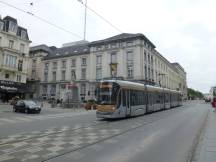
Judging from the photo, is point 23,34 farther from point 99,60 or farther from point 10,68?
point 99,60

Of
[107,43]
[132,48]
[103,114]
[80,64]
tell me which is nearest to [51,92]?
[80,64]

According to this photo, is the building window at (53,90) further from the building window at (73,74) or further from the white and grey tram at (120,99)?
the white and grey tram at (120,99)

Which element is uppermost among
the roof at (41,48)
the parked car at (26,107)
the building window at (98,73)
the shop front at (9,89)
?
the roof at (41,48)

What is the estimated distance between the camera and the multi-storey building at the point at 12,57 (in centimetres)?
4647

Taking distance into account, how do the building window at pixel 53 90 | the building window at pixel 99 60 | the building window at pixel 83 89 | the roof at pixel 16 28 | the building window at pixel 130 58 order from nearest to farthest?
the roof at pixel 16 28, the building window at pixel 130 58, the building window at pixel 99 60, the building window at pixel 83 89, the building window at pixel 53 90

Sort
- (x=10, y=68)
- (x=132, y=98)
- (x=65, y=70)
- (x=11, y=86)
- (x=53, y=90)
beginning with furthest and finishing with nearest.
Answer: (x=53, y=90)
(x=65, y=70)
(x=10, y=68)
(x=11, y=86)
(x=132, y=98)

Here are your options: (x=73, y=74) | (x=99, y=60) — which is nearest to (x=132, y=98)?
(x=99, y=60)

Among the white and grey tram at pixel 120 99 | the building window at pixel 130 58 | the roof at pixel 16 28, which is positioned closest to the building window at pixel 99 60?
the building window at pixel 130 58

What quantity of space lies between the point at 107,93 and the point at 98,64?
152 feet

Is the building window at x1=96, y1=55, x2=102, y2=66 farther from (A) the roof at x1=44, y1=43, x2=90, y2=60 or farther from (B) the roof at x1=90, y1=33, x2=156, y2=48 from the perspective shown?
(A) the roof at x1=44, y1=43, x2=90, y2=60

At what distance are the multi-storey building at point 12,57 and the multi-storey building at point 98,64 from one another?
9902 mm

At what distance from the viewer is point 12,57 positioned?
4862 centimetres

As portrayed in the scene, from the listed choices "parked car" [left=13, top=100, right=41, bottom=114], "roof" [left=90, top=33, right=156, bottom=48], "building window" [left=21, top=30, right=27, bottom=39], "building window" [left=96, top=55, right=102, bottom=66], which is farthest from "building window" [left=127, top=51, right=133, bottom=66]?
"parked car" [left=13, top=100, right=41, bottom=114]

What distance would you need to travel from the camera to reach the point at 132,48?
58.3m
